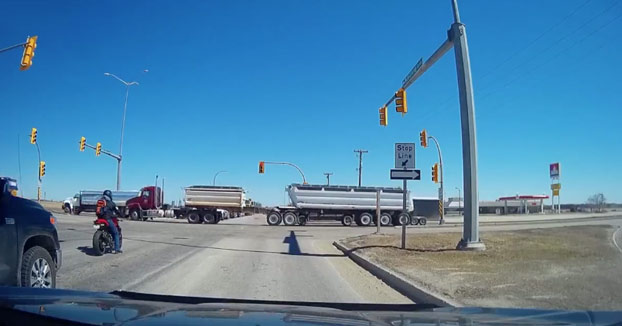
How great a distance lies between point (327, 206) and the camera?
37.6 m

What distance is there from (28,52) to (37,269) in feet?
44.4

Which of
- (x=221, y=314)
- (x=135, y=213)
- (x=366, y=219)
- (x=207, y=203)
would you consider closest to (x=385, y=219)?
(x=366, y=219)

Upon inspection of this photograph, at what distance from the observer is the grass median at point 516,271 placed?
712 cm

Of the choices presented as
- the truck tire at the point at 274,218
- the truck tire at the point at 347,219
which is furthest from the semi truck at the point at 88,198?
the truck tire at the point at 347,219

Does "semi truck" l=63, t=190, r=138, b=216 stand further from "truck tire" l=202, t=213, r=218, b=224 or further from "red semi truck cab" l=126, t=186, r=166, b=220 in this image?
"truck tire" l=202, t=213, r=218, b=224

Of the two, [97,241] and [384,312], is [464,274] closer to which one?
[384,312]

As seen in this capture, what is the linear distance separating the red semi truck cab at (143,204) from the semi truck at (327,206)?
36.6 feet

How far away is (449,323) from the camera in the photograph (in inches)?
154

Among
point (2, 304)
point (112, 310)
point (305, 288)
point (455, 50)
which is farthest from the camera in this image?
point (455, 50)

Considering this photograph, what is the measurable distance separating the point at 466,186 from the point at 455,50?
4.27 m

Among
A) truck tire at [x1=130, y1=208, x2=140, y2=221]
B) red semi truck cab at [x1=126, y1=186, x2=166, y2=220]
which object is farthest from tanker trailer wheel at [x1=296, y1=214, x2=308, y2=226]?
truck tire at [x1=130, y1=208, x2=140, y2=221]

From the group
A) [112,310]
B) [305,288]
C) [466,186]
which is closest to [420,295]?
[305,288]

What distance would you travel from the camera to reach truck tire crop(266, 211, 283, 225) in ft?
121

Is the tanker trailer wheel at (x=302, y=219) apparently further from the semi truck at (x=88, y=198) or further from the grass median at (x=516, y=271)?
the grass median at (x=516, y=271)
